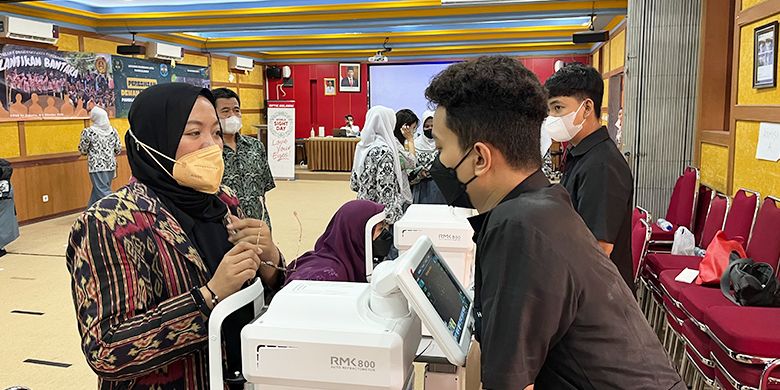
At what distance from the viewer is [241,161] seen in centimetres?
371

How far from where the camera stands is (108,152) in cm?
809

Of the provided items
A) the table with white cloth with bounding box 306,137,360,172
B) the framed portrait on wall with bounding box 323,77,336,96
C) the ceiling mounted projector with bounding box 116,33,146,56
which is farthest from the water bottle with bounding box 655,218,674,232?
the framed portrait on wall with bounding box 323,77,336,96

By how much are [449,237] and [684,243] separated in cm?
217

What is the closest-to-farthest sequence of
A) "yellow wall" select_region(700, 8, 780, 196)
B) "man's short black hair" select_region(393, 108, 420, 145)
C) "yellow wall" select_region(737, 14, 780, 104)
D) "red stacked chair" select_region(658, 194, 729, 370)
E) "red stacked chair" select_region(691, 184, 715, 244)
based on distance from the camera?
"red stacked chair" select_region(658, 194, 729, 370)
"yellow wall" select_region(700, 8, 780, 196)
"yellow wall" select_region(737, 14, 780, 104)
"red stacked chair" select_region(691, 184, 715, 244)
"man's short black hair" select_region(393, 108, 420, 145)

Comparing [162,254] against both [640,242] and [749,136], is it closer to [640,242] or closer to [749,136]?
[640,242]

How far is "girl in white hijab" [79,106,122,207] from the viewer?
26.1 ft

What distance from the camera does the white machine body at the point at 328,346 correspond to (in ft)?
3.82

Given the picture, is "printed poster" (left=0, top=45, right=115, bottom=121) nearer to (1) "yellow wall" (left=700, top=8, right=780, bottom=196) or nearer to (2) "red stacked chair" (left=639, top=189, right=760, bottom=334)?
(2) "red stacked chair" (left=639, top=189, right=760, bottom=334)

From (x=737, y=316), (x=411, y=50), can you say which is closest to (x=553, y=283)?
(x=737, y=316)

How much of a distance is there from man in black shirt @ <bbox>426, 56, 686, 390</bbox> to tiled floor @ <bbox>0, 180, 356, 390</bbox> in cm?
292

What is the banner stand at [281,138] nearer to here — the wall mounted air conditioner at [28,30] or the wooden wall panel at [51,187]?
the wooden wall panel at [51,187]

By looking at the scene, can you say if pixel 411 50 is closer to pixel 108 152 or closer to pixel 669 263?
pixel 108 152

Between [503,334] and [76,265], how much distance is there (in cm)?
86

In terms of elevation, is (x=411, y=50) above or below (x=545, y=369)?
above
